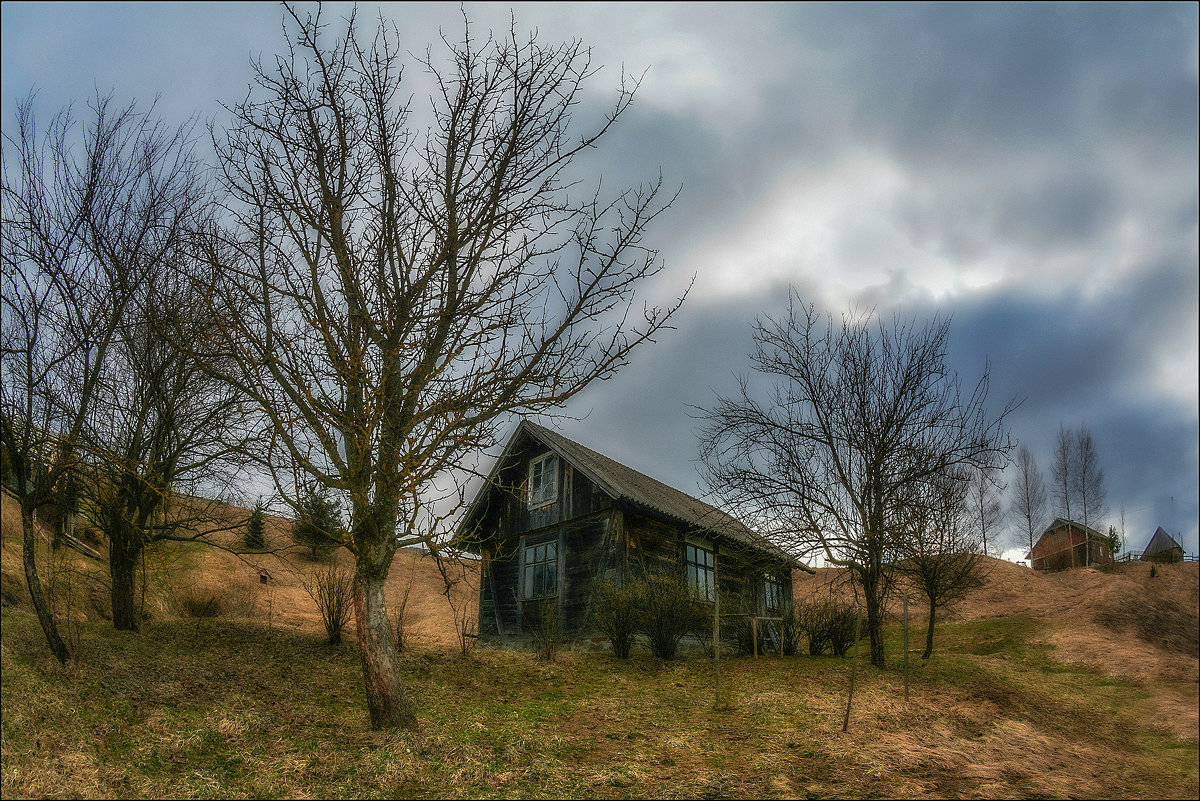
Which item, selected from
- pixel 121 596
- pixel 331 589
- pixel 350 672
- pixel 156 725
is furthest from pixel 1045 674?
pixel 121 596

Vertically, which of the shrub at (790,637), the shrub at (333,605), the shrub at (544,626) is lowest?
the shrub at (790,637)

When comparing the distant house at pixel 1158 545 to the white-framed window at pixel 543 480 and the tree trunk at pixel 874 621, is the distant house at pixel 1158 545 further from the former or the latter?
the white-framed window at pixel 543 480

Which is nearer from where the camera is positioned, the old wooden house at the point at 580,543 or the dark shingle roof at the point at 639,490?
the dark shingle roof at the point at 639,490

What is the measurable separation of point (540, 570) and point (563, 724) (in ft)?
31.5

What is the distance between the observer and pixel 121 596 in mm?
11484

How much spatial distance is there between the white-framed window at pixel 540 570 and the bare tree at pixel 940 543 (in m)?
8.37

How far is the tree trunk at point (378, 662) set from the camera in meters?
7.18

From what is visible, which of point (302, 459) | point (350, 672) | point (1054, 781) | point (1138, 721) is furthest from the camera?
point (350, 672)

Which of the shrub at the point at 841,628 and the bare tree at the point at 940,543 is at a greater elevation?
the bare tree at the point at 940,543

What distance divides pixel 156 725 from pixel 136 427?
6.38 metres

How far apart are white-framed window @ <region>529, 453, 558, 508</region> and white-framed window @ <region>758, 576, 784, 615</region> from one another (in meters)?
6.43

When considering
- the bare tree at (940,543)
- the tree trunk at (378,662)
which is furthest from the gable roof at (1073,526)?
the tree trunk at (378,662)

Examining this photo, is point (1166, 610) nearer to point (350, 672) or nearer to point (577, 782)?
point (577, 782)

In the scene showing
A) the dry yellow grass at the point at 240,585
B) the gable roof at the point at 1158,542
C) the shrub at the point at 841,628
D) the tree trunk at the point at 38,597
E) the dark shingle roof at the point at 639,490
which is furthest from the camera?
the gable roof at the point at 1158,542
